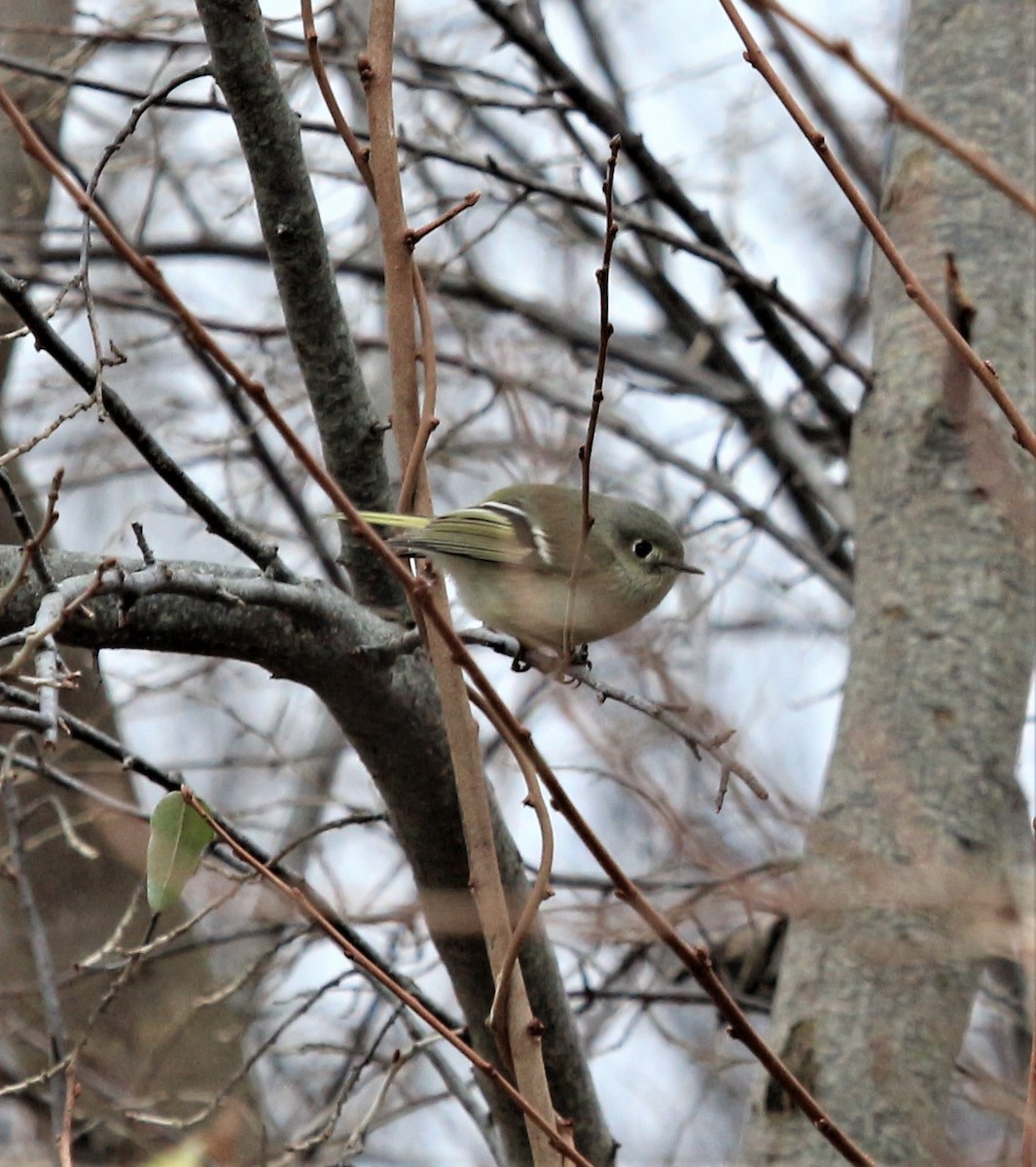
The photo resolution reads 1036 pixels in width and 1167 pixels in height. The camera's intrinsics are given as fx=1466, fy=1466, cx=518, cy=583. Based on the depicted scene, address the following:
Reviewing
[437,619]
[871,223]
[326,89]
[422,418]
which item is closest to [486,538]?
[422,418]

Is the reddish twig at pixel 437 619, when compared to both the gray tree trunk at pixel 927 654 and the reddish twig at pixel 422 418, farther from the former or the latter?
the gray tree trunk at pixel 927 654

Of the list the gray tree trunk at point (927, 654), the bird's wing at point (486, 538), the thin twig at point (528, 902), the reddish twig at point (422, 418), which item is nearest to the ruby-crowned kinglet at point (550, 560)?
the bird's wing at point (486, 538)

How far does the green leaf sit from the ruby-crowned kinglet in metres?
1.10

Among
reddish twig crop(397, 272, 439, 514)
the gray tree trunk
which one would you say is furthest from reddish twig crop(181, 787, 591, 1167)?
the gray tree trunk

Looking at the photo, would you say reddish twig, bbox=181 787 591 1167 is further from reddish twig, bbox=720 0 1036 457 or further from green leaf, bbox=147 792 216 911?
reddish twig, bbox=720 0 1036 457

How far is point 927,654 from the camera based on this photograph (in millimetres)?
3457

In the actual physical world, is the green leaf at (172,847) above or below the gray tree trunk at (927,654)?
below

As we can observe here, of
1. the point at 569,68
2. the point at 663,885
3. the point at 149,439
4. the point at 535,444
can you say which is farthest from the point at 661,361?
the point at 149,439

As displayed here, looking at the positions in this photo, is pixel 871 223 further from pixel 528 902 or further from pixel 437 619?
pixel 528 902

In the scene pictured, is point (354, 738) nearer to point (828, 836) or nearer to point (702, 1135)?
point (828, 836)

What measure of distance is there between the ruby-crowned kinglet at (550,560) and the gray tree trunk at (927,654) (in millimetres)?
598

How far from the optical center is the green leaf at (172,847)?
1.83 m

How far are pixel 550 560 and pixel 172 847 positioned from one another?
1.52 m

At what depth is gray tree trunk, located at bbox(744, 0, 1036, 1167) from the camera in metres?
3.06
